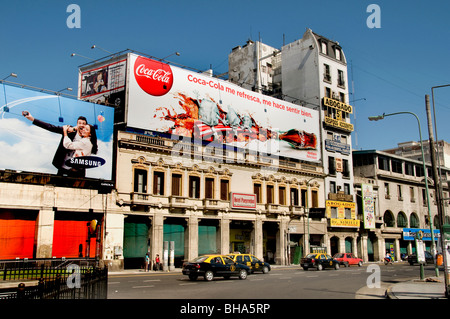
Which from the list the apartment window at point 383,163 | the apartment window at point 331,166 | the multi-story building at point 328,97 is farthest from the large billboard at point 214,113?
the apartment window at point 383,163

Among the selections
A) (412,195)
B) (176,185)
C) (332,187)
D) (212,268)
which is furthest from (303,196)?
(212,268)

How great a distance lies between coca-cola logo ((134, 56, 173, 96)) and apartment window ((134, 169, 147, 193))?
7238mm

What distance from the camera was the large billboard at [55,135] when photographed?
106 ft

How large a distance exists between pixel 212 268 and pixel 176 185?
16.3 meters

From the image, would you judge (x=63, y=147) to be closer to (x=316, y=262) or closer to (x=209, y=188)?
(x=209, y=188)

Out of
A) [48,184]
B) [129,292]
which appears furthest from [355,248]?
[129,292]

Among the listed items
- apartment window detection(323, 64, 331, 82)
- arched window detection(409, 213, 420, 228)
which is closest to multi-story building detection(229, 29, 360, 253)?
apartment window detection(323, 64, 331, 82)

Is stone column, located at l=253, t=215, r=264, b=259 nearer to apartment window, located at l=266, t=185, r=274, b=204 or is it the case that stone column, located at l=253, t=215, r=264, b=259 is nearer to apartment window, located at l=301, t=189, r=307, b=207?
apartment window, located at l=266, t=185, r=274, b=204

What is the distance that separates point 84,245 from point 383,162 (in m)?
48.3

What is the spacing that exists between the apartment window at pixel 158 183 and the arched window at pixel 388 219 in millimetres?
39712
